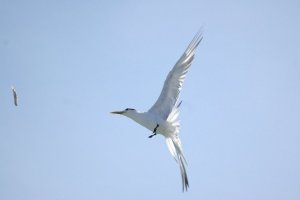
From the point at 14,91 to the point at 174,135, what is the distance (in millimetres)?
4610

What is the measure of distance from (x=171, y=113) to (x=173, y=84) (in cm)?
69

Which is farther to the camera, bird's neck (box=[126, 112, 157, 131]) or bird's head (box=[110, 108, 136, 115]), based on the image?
bird's head (box=[110, 108, 136, 115])

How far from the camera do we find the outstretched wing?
1844 centimetres

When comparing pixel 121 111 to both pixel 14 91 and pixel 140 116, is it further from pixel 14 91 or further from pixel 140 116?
pixel 14 91

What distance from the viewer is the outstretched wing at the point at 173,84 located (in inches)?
726

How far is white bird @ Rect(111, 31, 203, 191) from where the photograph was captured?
18.3m

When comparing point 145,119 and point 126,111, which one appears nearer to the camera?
point 145,119

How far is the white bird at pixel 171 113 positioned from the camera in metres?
18.3

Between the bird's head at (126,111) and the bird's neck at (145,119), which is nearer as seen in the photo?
the bird's neck at (145,119)

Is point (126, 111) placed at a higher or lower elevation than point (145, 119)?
lower

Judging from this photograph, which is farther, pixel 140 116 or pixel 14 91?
pixel 14 91

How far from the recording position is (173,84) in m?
18.6

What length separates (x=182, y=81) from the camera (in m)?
18.6

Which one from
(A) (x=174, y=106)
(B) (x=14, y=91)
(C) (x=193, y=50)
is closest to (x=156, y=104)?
(A) (x=174, y=106)
